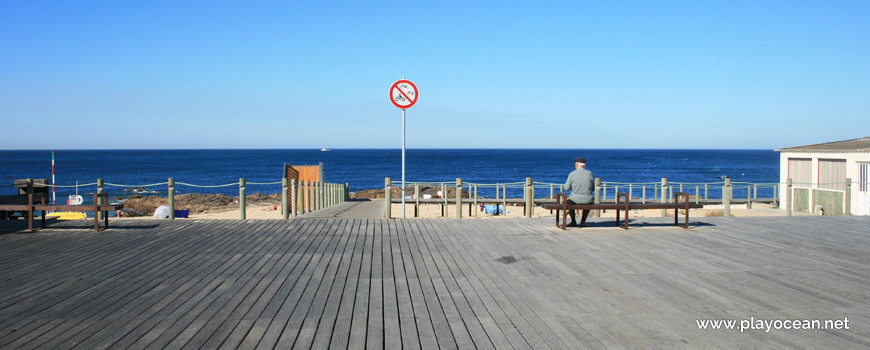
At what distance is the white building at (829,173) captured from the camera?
59.0 feet

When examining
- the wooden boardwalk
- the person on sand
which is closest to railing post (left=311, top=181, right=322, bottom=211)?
the wooden boardwalk

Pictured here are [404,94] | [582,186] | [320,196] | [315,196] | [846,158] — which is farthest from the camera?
[320,196]

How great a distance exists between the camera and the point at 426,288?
5504mm

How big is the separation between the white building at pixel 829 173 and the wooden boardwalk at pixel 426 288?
11.0 metres

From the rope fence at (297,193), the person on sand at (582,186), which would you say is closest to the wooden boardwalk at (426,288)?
the person on sand at (582,186)

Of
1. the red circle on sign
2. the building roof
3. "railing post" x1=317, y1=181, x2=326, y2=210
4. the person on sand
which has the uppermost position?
the red circle on sign

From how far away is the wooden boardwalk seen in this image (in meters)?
4.07

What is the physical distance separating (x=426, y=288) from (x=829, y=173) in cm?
2013

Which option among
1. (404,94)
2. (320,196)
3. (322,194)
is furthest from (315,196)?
(404,94)

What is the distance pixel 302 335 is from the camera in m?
4.07

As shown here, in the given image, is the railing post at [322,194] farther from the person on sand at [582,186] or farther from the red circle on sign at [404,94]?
the person on sand at [582,186]

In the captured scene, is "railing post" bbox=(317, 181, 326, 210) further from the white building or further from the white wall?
the white building

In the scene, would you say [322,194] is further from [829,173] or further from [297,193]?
[829,173]

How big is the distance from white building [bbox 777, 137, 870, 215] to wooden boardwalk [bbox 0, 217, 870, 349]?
11.0 meters
